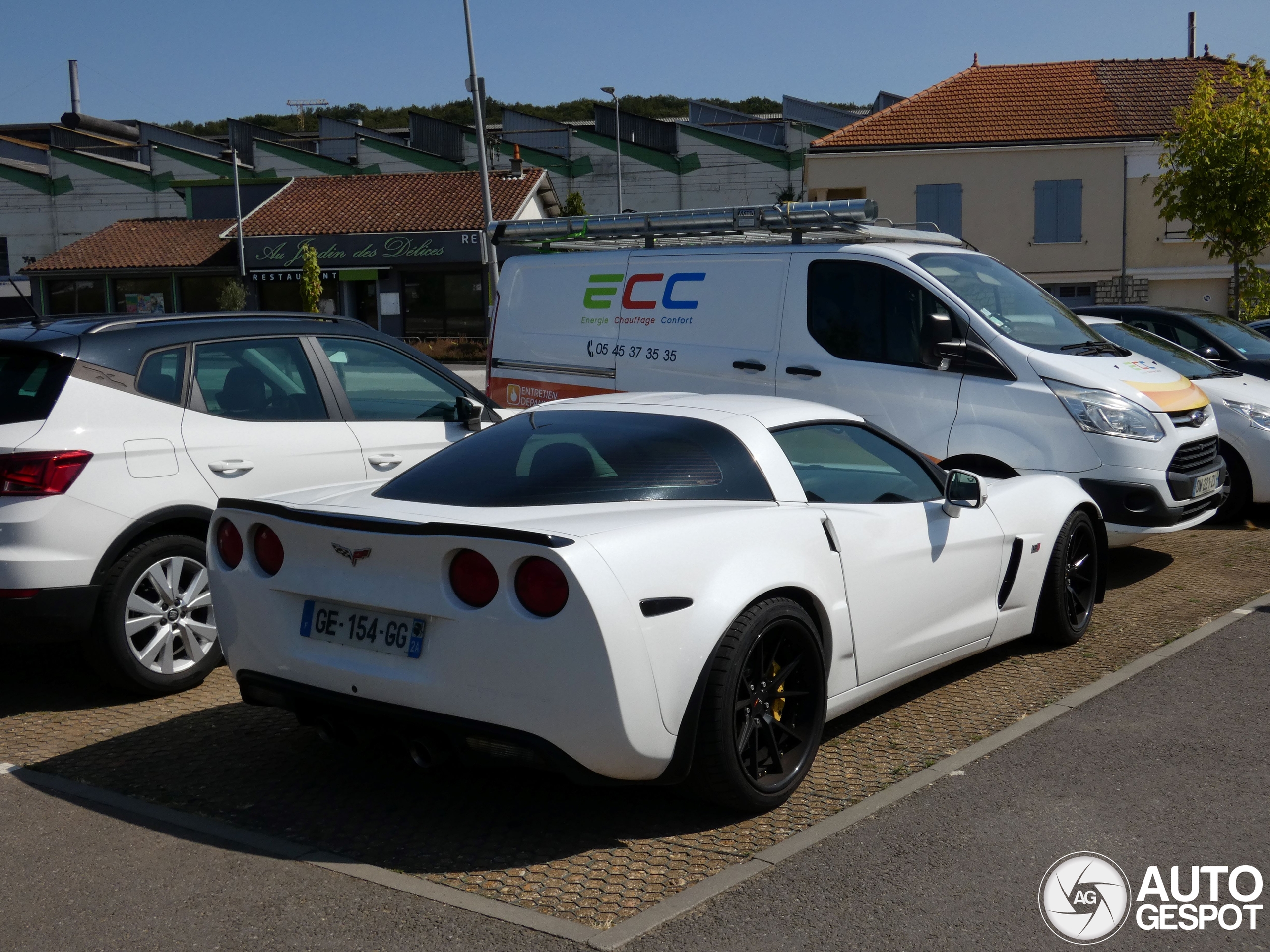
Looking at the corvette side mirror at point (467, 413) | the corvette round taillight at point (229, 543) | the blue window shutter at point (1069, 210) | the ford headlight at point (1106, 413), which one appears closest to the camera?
the corvette round taillight at point (229, 543)

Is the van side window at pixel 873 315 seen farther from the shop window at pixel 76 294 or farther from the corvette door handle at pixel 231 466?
the shop window at pixel 76 294

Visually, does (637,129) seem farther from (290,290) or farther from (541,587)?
(541,587)

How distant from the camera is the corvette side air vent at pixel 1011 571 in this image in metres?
5.60

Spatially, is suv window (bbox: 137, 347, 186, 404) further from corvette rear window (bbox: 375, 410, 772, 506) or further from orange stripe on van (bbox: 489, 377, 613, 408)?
orange stripe on van (bbox: 489, 377, 613, 408)

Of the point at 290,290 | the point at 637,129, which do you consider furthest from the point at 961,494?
the point at 637,129

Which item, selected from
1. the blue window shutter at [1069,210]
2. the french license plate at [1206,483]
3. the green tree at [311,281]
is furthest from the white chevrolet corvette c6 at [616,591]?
the green tree at [311,281]

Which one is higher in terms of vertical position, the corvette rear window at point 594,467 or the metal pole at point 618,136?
the metal pole at point 618,136

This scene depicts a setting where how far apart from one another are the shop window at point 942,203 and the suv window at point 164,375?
3300cm

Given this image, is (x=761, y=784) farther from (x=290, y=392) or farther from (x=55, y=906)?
(x=290, y=392)

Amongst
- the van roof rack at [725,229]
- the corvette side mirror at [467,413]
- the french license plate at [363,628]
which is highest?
the van roof rack at [725,229]

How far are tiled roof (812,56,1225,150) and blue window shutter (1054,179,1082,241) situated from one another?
1.34 meters

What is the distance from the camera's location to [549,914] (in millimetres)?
3408

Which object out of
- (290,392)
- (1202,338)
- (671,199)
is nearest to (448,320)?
(671,199)

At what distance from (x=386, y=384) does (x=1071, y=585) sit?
12.1 ft
